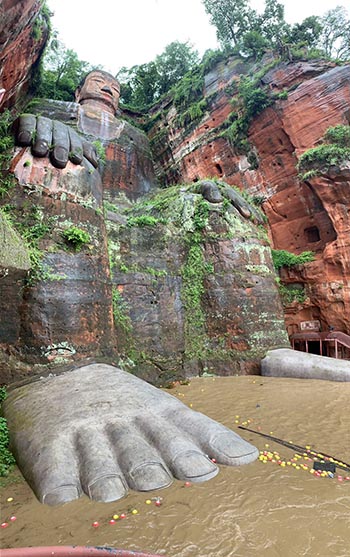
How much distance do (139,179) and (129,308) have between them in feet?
35.3

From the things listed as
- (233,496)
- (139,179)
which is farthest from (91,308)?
(139,179)

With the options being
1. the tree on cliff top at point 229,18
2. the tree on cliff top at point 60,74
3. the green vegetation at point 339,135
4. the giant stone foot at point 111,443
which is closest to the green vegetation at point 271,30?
the tree on cliff top at point 229,18

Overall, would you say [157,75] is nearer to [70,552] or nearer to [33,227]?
[33,227]

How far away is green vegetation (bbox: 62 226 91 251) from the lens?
5871 millimetres

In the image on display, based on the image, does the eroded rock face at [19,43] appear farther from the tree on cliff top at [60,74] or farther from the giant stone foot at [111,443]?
the tree on cliff top at [60,74]

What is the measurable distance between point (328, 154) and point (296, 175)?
5.92 feet

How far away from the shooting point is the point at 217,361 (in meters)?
8.18

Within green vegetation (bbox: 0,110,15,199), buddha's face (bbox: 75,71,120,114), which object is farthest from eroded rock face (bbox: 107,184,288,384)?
buddha's face (bbox: 75,71,120,114)

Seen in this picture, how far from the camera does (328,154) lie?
11406 millimetres

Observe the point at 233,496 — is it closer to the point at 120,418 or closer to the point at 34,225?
the point at 120,418

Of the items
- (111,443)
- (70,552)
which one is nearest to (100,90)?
(111,443)

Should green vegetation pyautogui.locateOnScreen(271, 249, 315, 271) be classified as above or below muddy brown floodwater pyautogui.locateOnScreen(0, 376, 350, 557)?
above

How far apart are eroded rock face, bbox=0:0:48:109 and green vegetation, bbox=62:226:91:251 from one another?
2.23 m

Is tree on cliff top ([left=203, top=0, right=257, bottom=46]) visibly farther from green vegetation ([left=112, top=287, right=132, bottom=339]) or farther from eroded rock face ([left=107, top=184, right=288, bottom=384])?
green vegetation ([left=112, top=287, right=132, bottom=339])
